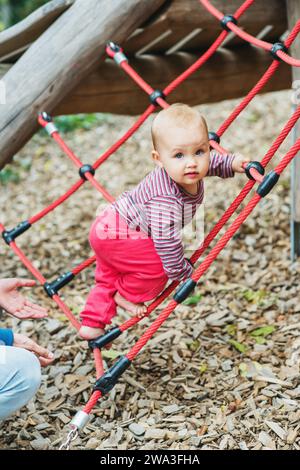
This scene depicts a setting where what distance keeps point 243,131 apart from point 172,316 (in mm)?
2718

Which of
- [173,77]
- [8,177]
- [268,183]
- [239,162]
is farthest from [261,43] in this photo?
[8,177]

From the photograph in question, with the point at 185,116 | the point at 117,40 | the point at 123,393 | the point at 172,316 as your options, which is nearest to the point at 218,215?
the point at 172,316

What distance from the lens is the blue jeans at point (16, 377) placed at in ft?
6.41

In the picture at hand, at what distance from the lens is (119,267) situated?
2236 millimetres

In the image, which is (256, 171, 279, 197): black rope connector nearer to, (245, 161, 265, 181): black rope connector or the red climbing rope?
(245, 161, 265, 181): black rope connector

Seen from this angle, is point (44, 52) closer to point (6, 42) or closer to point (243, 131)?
point (6, 42)

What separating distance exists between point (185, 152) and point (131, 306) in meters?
0.56

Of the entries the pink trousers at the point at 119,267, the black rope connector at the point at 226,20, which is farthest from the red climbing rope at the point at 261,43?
the pink trousers at the point at 119,267

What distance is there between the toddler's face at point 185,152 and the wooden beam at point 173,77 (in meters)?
1.28

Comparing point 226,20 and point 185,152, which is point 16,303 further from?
point 226,20

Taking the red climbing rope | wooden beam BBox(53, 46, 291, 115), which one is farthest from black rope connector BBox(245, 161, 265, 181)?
wooden beam BBox(53, 46, 291, 115)

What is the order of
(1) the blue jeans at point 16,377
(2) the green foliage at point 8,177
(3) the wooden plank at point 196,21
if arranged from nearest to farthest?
(1) the blue jeans at point 16,377
(3) the wooden plank at point 196,21
(2) the green foliage at point 8,177

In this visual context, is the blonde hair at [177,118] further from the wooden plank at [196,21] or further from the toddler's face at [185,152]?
the wooden plank at [196,21]

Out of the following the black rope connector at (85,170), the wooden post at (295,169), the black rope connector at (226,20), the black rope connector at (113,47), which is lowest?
the wooden post at (295,169)
